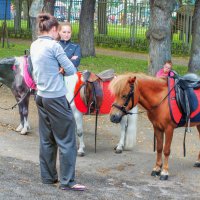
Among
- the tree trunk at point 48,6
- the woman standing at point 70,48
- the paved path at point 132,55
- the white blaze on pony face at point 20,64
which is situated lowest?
the paved path at point 132,55

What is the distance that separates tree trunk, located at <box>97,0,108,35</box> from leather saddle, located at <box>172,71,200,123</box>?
18846mm

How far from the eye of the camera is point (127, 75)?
6809 mm

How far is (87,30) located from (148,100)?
13.9 meters

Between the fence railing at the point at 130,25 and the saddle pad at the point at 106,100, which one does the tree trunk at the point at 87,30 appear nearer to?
the fence railing at the point at 130,25

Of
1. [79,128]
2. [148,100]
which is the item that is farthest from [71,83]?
[148,100]

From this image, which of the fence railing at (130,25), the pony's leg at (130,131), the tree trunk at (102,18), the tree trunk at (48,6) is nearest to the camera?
the pony's leg at (130,131)

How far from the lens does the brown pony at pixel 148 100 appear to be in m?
6.77

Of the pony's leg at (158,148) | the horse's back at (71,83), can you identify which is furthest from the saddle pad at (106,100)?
the pony's leg at (158,148)

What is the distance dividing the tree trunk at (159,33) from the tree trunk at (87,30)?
303 inches

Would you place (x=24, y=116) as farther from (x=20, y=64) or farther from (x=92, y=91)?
(x=92, y=91)

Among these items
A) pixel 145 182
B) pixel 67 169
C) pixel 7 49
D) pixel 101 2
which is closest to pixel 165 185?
pixel 145 182

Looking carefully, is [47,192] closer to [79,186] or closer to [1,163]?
[79,186]

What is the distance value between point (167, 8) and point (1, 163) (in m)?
6.52

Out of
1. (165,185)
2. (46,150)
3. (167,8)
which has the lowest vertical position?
(165,185)
